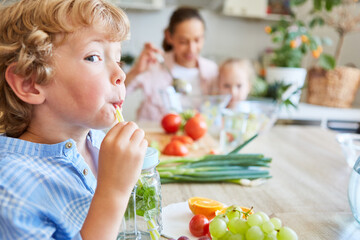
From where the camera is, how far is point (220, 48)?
356 centimetres

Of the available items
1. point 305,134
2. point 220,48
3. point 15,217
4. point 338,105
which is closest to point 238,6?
point 220,48

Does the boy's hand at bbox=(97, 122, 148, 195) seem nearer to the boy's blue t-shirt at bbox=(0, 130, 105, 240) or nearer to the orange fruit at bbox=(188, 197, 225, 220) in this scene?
the boy's blue t-shirt at bbox=(0, 130, 105, 240)

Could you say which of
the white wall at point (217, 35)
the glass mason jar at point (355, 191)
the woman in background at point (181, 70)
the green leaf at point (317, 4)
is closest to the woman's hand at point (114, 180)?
the glass mason jar at point (355, 191)

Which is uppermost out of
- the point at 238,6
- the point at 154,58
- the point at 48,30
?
the point at 238,6

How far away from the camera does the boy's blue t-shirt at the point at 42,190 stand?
495 millimetres

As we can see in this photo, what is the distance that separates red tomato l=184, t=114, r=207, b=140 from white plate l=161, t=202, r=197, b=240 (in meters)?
0.63

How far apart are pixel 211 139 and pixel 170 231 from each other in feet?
2.59

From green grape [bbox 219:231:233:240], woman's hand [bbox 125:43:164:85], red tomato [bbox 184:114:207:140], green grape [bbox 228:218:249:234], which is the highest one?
woman's hand [bbox 125:43:164:85]

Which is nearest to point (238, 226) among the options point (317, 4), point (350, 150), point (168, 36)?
point (350, 150)

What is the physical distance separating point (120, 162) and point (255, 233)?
0.84 ft

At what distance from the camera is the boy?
1.76ft

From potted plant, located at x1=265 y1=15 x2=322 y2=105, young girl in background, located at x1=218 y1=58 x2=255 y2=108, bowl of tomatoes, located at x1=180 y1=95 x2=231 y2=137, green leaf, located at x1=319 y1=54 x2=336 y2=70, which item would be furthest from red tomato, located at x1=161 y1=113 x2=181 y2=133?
green leaf, located at x1=319 y1=54 x2=336 y2=70

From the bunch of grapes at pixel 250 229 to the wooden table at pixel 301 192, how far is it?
0.55ft

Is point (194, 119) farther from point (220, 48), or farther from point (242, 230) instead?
point (220, 48)
